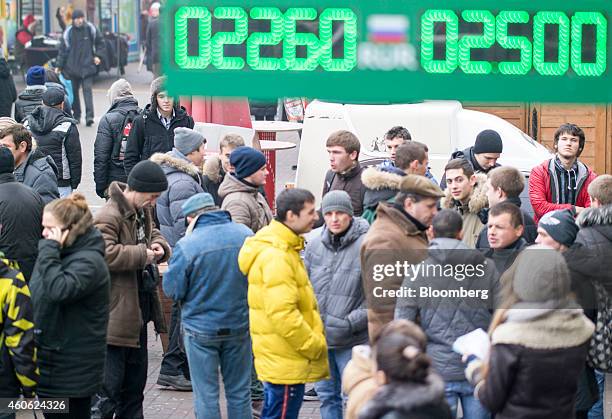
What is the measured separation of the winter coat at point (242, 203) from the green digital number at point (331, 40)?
5.93 feet

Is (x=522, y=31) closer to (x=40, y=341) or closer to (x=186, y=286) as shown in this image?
(x=186, y=286)

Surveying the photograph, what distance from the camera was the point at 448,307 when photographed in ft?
23.0

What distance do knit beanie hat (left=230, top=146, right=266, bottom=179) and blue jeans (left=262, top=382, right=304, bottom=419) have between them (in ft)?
5.66

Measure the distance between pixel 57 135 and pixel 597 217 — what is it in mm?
6212

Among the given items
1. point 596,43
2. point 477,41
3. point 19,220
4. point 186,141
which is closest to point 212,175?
point 186,141

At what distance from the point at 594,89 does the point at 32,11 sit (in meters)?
25.6

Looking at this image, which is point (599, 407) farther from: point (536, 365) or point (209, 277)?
point (209, 277)

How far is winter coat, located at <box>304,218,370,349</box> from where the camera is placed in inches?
306

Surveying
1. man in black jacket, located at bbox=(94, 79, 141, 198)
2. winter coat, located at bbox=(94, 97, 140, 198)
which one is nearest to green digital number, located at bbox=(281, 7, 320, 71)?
man in black jacket, located at bbox=(94, 79, 141, 198)

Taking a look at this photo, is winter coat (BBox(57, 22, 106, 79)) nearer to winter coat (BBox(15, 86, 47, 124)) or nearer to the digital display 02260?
winter coat (BBox(15, 86, 47, 124))

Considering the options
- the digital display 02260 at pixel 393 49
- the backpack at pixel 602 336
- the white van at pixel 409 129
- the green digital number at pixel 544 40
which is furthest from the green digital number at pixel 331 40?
the white van at pixel 409 129

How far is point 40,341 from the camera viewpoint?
7156mm

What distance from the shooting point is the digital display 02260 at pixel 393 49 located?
7.07m

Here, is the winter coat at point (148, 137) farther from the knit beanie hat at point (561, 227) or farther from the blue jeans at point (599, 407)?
the blue jeans at point (599, 407)
